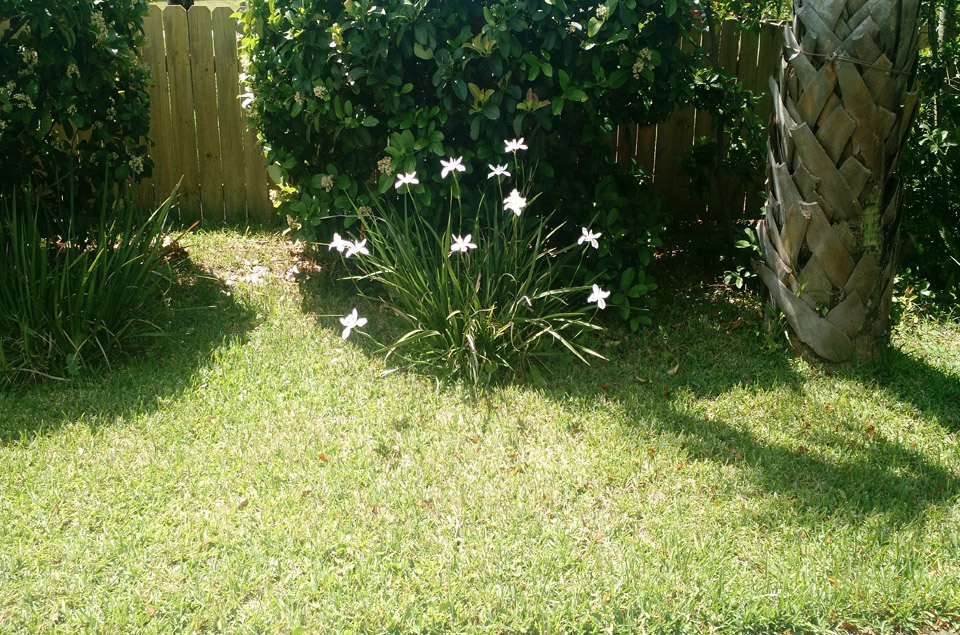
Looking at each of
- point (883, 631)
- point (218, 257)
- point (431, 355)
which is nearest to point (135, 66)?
point (218, 257)

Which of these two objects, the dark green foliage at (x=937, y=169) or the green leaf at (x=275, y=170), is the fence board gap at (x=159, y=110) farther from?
the dark green foliage at (x=937, y=169)

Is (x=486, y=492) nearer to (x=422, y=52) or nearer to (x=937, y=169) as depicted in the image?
(x=422, y=52)

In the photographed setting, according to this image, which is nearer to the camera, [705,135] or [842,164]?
[842,164]

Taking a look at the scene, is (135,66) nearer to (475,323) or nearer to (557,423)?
(475,323)

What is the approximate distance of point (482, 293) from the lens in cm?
457

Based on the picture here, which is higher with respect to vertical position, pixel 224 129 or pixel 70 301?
pixel 224 129

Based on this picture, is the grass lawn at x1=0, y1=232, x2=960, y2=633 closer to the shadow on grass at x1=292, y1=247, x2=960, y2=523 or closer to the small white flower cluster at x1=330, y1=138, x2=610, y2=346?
the shadow on grass at x1=292, y1=247, x2=960, y2=523

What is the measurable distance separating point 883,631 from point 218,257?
16.1 feet

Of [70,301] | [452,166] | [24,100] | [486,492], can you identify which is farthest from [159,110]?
[486,492]

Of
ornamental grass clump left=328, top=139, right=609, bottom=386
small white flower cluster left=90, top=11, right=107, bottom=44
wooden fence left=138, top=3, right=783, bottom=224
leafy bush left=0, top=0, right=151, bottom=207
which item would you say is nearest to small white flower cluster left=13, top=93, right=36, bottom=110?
leafy bush left=0, top=0, right=151, bottom=207

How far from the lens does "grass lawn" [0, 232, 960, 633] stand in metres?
2.81

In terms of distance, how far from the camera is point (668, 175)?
6.89m

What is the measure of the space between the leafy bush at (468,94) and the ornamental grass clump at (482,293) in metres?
0.22

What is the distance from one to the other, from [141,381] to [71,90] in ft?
6.38
